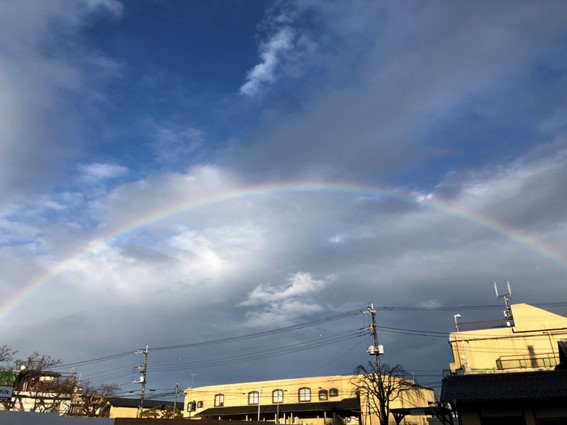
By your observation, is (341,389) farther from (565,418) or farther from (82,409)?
(565,418)

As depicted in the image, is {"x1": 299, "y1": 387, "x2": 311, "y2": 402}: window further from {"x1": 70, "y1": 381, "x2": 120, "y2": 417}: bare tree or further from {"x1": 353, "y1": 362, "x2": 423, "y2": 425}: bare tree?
{"x1": 70, "y1": 381, "x2": 120, "y2": 417}: bare tree

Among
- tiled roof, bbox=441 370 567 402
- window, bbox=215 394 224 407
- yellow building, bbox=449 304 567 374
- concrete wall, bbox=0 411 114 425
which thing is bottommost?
concrete wall, bbox=0 411 114 425

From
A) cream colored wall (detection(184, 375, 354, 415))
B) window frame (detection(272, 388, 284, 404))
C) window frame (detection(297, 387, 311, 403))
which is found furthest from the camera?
window frame (detection(272, 388, 284, 404))

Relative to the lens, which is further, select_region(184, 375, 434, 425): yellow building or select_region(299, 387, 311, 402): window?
select_region(299, 387, 311, 402): window

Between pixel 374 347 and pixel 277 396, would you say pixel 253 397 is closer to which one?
pixel 277 396

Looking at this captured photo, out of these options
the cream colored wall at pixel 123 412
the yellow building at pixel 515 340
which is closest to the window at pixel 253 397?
the cream colored wall at pixel 123 412

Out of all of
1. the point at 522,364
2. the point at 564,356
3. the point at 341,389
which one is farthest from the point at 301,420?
the point at 564,356

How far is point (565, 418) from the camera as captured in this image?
27.1 meters

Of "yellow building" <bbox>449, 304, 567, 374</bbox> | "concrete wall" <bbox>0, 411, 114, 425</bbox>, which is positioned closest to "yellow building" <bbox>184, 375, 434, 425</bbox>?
"yellow building" <bbox>449, 304, 567, 374</bbox>

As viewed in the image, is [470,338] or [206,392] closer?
[470,338]

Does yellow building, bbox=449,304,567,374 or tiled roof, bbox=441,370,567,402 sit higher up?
yellow building, bbox=449,304,567,374

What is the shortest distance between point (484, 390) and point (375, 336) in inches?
493

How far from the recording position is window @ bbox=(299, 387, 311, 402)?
220 ft

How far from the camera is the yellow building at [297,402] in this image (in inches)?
2388
